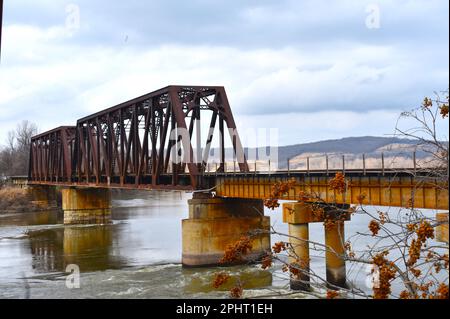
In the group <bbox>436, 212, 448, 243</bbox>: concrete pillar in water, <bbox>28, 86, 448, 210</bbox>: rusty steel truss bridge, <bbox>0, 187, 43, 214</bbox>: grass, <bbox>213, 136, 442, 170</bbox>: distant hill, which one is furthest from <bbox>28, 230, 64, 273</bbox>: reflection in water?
<bbox>0, 187, 43, 214</bbox>: grass

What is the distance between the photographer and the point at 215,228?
38.7 metres

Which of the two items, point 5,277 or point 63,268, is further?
point 63,268

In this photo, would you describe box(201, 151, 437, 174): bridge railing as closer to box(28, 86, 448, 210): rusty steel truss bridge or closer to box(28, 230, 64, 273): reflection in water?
box(28, 86, 448, 210): rusty steel truss bridge

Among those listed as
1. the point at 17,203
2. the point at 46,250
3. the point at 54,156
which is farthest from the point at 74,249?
the point at 17,203

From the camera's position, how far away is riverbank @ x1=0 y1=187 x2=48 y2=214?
104000 mm

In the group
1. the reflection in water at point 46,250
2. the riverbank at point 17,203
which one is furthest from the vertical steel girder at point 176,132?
the riverbank at point 17,203

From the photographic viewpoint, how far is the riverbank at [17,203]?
10400cm

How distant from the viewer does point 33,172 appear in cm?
11875

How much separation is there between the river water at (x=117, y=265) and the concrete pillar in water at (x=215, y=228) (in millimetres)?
1049

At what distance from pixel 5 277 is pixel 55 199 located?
78.0 meters

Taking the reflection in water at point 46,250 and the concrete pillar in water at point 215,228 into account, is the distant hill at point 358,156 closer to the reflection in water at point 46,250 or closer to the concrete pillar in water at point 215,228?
the concrete pillar in water at point 215,228

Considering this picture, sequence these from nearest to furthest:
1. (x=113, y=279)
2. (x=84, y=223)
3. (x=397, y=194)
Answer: (x=397, y=194) < (x=113, y=279) < (x=84, y=223)
